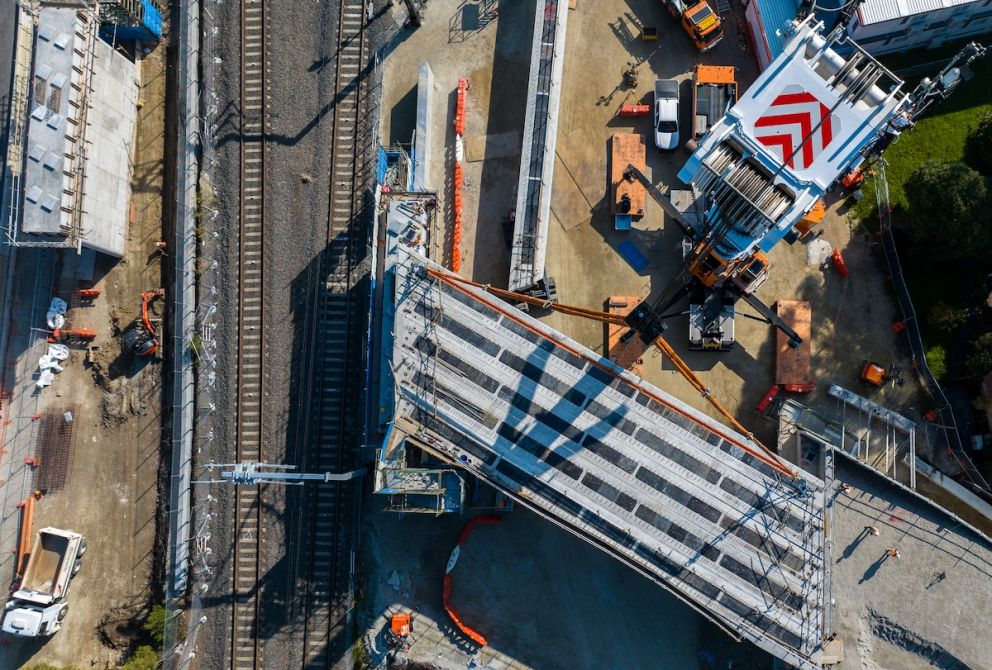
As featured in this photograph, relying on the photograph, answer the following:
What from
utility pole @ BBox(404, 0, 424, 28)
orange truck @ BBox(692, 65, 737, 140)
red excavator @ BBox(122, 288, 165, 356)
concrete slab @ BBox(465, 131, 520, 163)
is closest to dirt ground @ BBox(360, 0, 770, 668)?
concrete slab @ BBox(465, 131, 520, 163)

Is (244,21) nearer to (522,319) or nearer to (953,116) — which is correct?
(522,319)

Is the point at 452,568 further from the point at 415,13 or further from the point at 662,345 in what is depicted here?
the point at 415,13

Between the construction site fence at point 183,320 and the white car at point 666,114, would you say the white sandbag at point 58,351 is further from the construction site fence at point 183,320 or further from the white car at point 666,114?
the white car at point 666,114

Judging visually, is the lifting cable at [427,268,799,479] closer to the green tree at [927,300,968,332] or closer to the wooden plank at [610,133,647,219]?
the wooden plank at [610,133,647,219]

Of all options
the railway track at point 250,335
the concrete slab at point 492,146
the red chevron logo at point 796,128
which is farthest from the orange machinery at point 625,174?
the railway track at point 250,335

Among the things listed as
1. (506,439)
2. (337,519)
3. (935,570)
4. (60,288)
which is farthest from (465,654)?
(60,288)

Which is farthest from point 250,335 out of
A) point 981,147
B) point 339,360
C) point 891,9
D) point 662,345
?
point 981,147
